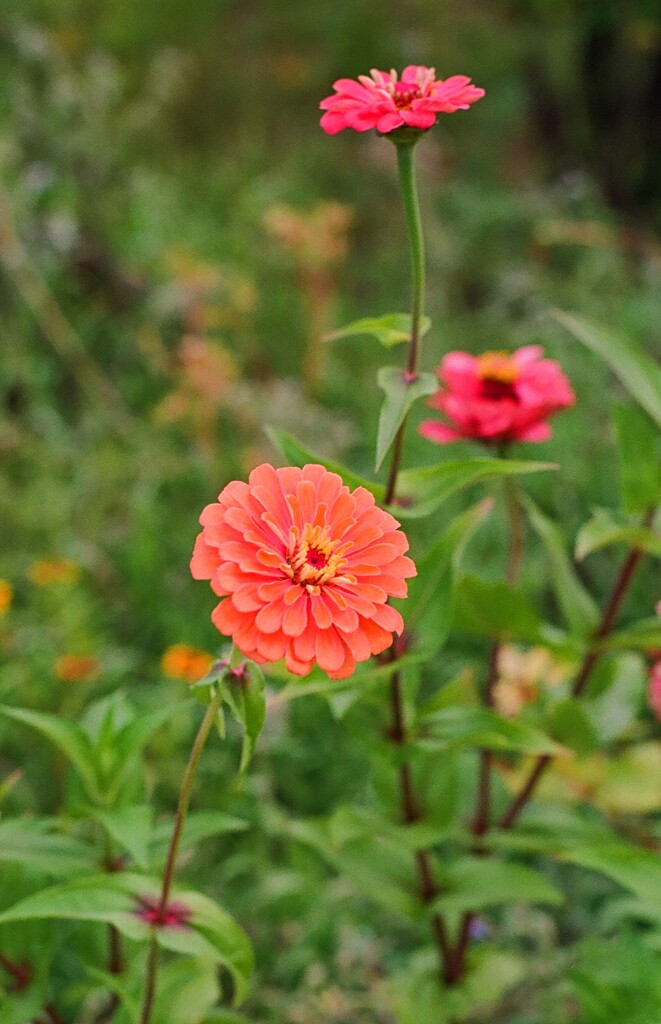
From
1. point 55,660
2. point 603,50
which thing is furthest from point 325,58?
point 55,660

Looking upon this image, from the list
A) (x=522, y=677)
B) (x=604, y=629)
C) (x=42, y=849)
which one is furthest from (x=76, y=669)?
(x=604, y=629)

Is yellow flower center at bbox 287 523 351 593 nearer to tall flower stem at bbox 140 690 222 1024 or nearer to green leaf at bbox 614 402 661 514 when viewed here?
tall flower stem at bbox 140 690 222 1024

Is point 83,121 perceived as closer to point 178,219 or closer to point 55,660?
point 178,219

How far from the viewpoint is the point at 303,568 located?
69 centimetres

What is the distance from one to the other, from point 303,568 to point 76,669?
101 cm

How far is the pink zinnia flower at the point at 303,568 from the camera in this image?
642mm

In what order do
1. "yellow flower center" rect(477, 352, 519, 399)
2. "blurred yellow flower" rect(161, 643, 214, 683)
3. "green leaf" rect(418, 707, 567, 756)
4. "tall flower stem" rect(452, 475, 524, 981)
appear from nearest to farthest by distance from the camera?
"green leaf" rect(418, 707, 567, 756) → "yellow flower center" rect(477, 352, 519, 399) → "tall flower stem" rect(452, 475, 524, 981) → "blurred yellow flower" rect(161, 643, 214, 683)

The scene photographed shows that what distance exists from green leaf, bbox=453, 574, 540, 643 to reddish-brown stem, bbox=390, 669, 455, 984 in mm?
146

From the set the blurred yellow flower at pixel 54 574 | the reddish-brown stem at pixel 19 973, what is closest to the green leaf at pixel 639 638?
the reddish-brown stem at pixel 19 973

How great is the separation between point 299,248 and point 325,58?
222 centimetres

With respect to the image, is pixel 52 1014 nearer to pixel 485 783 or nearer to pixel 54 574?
pixel 485 783

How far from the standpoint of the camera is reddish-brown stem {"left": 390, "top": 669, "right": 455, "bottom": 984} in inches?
39.6

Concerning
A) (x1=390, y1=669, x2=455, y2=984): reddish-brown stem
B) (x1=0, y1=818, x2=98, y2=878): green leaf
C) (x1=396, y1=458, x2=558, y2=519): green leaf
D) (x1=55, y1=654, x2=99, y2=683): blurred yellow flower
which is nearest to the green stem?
(x1=396, y1=458, x2=558, y2=519): green leaf

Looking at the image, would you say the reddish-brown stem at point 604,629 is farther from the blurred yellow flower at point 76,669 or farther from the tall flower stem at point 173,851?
the blurred yellow flower at point 76,669
